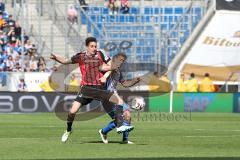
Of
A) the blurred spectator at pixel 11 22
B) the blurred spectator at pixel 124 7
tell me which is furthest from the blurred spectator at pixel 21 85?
the blurred spectator at pixel 124 7

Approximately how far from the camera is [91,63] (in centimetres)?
1723

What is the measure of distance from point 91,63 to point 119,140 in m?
2.29

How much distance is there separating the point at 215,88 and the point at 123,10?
650 centimetres

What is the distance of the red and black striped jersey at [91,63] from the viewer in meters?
17.2

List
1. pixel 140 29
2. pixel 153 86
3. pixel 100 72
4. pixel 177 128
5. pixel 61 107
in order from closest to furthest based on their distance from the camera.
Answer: pixel 100 72
pixel 177 128
pixel 61 107
pixel 153 86
pixel 140 29

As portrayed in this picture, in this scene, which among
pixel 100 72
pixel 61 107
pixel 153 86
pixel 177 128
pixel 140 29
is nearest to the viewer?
pixel 100 72

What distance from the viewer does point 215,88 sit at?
37.9 m

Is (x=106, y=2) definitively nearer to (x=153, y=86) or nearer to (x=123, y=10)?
(x=123, y=10)

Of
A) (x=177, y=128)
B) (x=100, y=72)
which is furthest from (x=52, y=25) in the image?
(x=100, y=72)

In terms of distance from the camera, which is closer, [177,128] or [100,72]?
[100,72]

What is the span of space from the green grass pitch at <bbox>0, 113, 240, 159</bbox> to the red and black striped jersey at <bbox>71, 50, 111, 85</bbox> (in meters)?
1.37

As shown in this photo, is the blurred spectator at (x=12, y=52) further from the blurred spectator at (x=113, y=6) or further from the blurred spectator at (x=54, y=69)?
the blurred spectator at (x=113, y=6)

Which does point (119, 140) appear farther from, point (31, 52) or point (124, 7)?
point (124, 7)

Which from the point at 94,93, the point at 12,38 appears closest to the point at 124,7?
the point at 12,38
